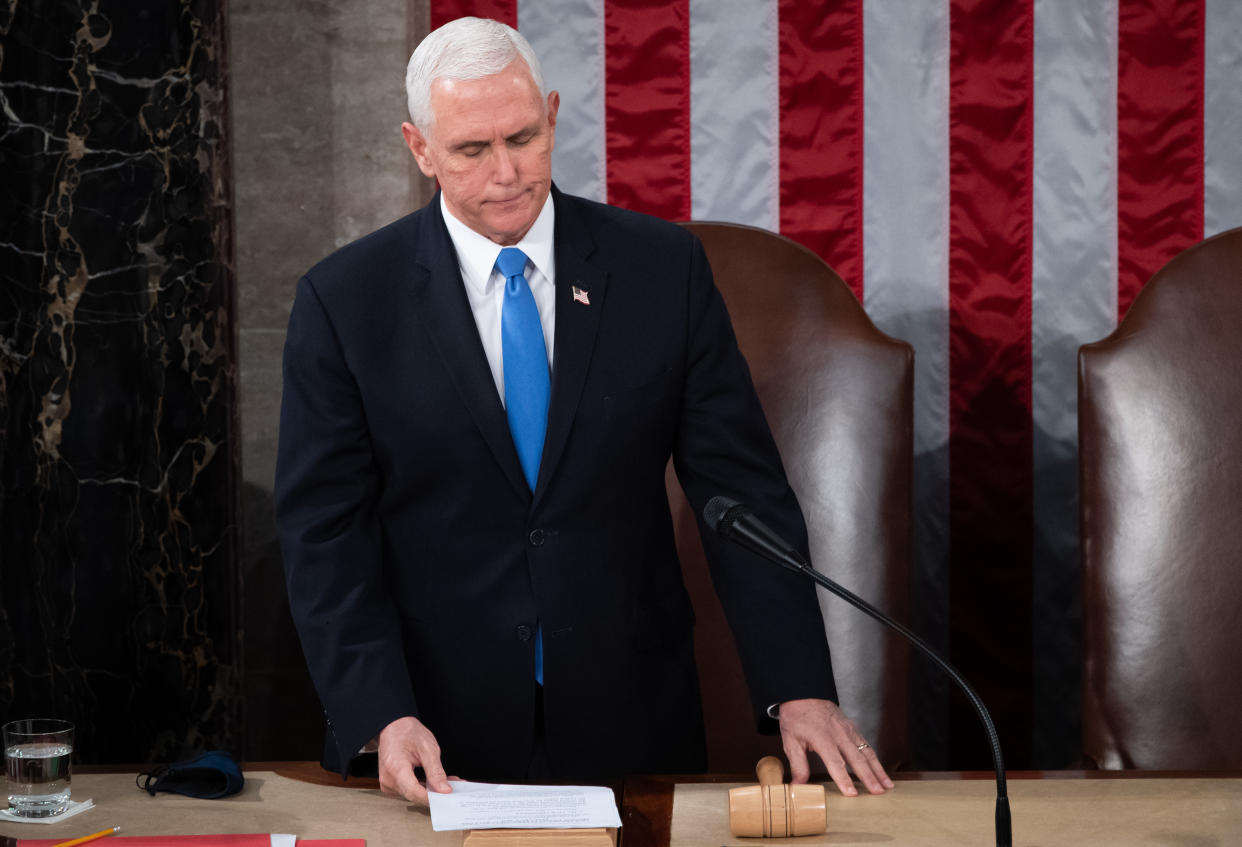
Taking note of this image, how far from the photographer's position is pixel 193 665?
2.69 m

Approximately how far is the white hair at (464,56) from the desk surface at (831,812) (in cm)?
83

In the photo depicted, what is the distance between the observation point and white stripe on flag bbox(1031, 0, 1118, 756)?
2.80 meters

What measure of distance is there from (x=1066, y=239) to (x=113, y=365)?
1.94 meters

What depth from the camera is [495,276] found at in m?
1.80

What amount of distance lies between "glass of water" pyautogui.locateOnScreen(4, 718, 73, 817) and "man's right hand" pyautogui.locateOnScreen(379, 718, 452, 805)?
0.35 metres

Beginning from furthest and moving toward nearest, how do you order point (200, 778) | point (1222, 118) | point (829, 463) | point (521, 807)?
point (1222, 118) < point (829, 463) < point (200, 778) < point (521, 807)

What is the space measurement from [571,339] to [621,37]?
1.29 meters

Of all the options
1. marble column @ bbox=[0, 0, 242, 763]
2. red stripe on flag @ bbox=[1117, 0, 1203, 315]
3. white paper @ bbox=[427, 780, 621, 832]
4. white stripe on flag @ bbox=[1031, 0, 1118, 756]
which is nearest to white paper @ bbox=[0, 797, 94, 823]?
white paper @ bbox=[427, 780, 621, 832]

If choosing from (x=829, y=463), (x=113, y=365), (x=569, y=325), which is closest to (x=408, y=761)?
(x=569, y=325)

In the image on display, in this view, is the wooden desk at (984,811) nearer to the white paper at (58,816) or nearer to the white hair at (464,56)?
the white paper at (58,816)

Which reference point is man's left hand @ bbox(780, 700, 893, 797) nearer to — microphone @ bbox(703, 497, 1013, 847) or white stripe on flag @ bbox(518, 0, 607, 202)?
microphone @ bbox(703, 497, 1013, 847)

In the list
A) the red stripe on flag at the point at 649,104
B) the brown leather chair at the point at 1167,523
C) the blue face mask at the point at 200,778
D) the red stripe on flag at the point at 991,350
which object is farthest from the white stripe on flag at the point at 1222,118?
the blue face mask at the point at 200,778

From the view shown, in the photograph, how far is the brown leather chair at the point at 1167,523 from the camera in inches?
89.7

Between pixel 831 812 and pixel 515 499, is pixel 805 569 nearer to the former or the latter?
pixel 831 812
